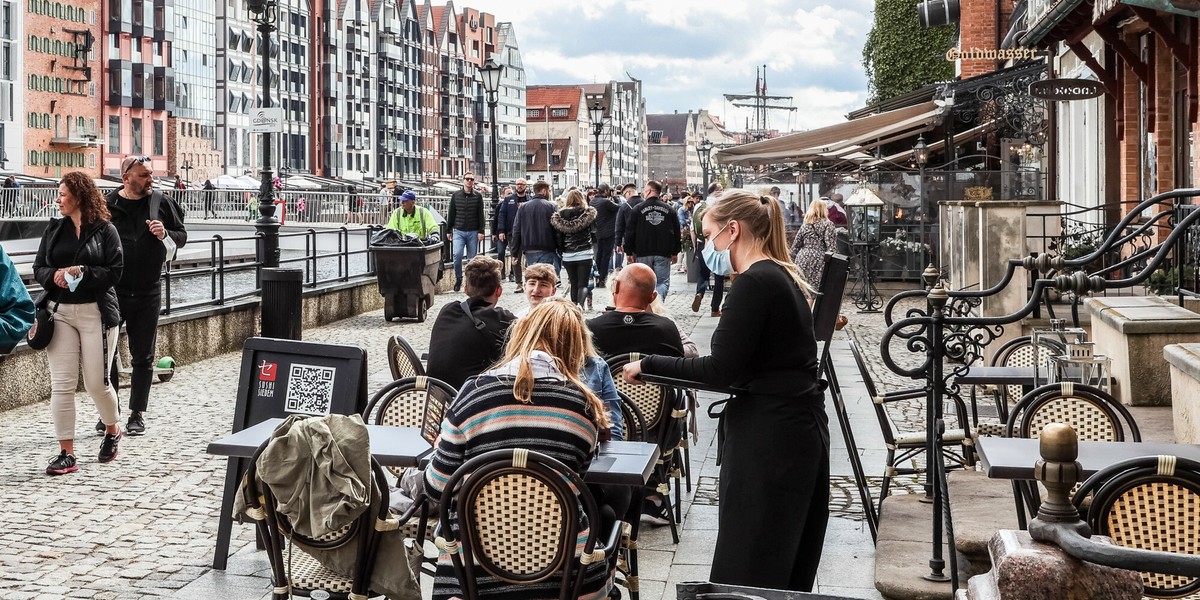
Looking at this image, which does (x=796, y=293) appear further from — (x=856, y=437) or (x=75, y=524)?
(x=856, y=437)

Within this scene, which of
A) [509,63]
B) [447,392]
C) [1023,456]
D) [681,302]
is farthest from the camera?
[509,63]

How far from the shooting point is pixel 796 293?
4445 mm

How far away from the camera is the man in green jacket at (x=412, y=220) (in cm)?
2011

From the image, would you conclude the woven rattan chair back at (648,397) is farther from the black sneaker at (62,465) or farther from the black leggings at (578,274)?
the black leggings at (578,274)

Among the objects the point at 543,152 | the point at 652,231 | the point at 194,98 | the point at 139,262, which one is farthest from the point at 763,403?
the point at 543,152

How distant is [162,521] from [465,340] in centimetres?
204

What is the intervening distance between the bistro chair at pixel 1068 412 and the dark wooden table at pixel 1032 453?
0.54 meters

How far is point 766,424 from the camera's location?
4453 millimetres

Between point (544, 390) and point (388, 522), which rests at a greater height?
point (544, 390)

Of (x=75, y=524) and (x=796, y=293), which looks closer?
(x=796, y=293)

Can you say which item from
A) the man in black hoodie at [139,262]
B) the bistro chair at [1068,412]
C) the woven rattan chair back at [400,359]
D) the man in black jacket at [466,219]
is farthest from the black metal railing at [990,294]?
the man in black jacket at [466,219]

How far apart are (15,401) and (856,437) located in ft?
22.1

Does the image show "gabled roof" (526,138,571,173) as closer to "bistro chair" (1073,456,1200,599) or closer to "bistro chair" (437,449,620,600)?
"bistro chair" (437,449,620,600)

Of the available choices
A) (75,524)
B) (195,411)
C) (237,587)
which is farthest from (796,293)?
(195,411)
